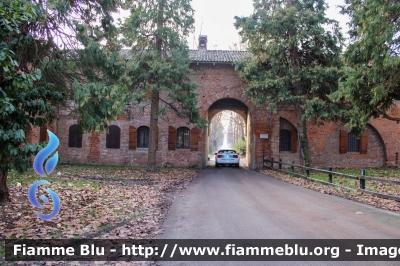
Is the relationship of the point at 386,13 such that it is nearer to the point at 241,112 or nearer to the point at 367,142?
the point at 367,142

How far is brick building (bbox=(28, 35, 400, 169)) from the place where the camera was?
24344 millimetres

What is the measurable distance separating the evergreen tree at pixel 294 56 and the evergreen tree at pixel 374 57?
209 inches

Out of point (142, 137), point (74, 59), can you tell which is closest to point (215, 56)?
point (142, 137)

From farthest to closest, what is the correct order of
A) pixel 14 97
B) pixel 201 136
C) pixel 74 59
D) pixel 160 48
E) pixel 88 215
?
pixel 201 136 < pixel 160 48 < pixel 74 59 < pixel 88 215 < pixel 14 97

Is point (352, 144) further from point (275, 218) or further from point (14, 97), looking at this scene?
point (14, 97)

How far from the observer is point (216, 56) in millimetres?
25359

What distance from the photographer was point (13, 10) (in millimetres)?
4297

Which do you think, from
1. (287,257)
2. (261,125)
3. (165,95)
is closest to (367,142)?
(261,125)

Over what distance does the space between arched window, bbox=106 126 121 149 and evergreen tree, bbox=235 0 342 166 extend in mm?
10537

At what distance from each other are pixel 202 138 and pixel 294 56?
29.7 ft

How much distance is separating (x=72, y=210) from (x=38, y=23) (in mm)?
4360

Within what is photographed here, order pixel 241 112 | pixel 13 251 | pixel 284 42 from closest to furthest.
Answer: pixel 13 251, pixel 284 42, pixel 241 112

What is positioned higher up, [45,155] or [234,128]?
[234,128]

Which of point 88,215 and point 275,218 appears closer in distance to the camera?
point 88,215
